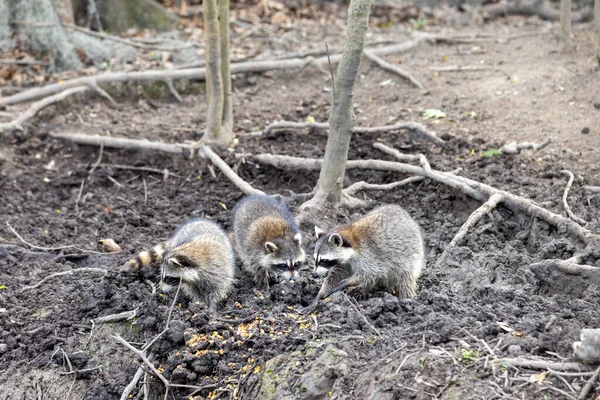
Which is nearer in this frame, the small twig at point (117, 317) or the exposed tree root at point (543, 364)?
the exposed tree root at point (543, 364)

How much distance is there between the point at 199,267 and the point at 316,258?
92 cm

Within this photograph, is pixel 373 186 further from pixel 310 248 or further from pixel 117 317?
pixel 117 317

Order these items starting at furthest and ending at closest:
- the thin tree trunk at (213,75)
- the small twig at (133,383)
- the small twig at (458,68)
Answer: the small twig at (458,68), the thin tree trunk at (213,75), the small twig at (133,383)

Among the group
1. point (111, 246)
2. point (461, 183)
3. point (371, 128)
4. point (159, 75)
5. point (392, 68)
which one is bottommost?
point (111, 246)

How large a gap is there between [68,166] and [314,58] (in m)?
3.64

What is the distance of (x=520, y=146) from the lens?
7.28 metres

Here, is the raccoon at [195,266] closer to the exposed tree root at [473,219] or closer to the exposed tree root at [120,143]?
the exposed tree root at [473,219]

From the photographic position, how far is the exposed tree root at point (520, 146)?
23.7 feet

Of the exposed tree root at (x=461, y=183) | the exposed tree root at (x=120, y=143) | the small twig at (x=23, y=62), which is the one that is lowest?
the exposed tree root at (x=120, y=143)

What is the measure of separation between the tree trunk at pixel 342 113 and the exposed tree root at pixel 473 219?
1.26m

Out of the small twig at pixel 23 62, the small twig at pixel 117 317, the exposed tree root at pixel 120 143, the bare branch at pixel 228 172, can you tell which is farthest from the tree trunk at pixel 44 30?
the small twig at pixel 117 317

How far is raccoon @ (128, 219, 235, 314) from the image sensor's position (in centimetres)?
563

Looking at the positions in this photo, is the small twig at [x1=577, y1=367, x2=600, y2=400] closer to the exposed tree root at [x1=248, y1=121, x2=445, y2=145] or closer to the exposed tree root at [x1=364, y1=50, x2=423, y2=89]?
the exposed tree root at [x1=248, y1=121, x2=445, y2=145]

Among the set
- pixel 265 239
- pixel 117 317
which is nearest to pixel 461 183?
pixel 265 239
